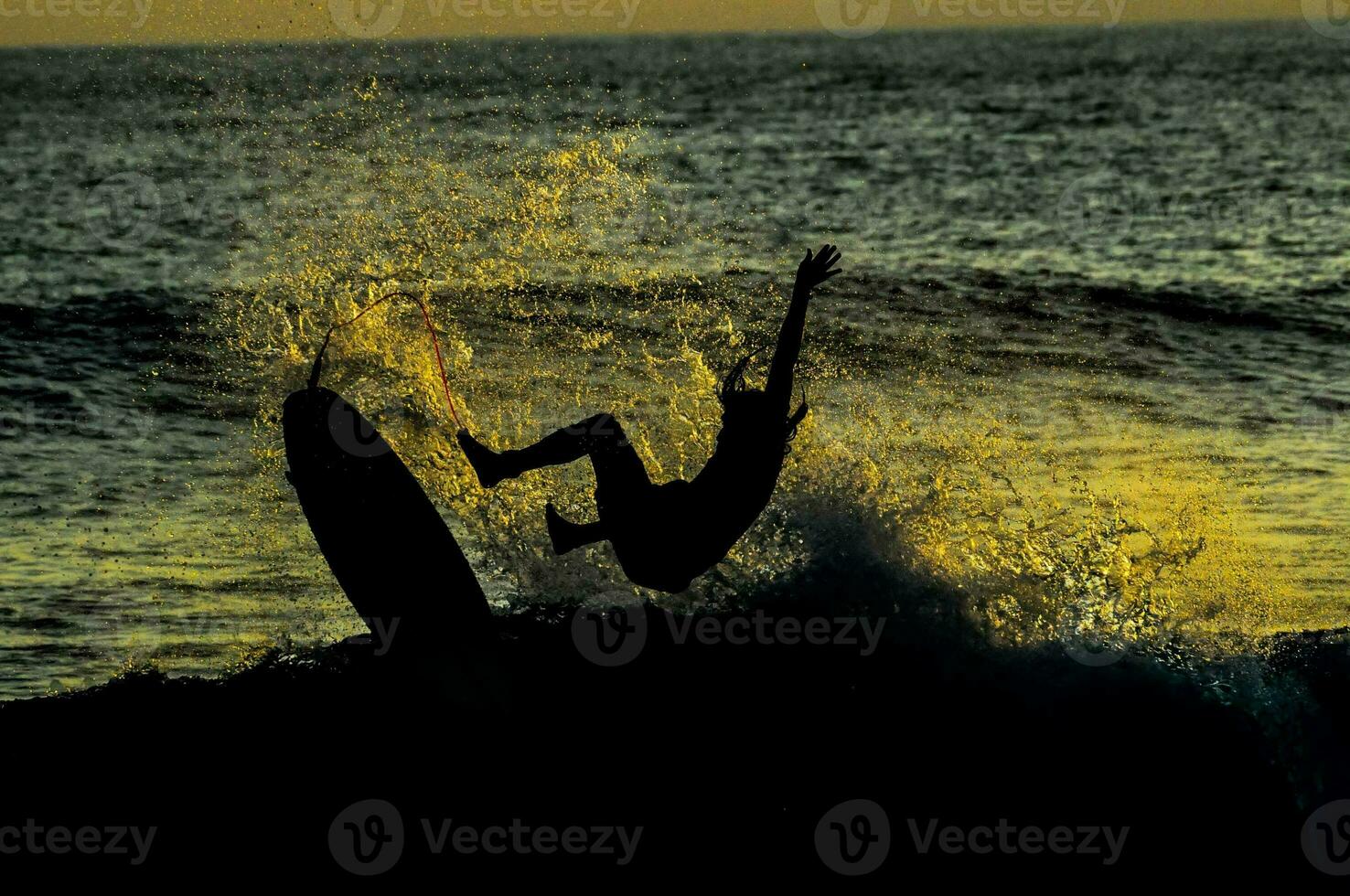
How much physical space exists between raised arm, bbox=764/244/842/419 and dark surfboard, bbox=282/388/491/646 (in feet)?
6.19

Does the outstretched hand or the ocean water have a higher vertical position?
the outstretched hand

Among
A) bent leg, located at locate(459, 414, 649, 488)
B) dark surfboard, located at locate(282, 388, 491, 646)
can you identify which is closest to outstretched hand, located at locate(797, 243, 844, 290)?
bent leg, located at locate(459, 414, 649, 488)

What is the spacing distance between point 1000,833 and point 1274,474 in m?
6.55

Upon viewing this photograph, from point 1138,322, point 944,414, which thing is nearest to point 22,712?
point 944,414

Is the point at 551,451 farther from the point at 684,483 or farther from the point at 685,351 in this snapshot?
the point at 685,351

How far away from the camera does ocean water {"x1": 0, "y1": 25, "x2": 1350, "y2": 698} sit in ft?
30.3

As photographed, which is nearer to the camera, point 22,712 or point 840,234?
point 22,712

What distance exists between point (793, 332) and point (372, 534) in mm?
2302

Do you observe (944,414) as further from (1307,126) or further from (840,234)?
(1307,126)

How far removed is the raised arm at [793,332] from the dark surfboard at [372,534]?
6.19ft

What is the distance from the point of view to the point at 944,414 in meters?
14.3

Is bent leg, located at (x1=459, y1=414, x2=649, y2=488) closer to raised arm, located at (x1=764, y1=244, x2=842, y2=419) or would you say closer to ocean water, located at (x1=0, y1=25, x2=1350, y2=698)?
raised arm, located at (x1=764, y1=244, x2=842, y2=419)

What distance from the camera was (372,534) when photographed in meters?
7.51

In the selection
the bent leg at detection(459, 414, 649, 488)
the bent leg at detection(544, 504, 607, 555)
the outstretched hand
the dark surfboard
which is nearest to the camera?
the outstretched hand
